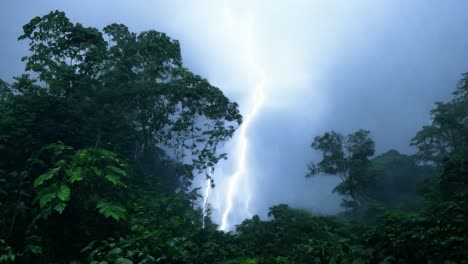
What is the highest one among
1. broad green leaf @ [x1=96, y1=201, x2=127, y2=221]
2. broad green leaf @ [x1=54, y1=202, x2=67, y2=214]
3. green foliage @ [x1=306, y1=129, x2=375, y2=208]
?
green foliage @ [x1=306, y1=129, x2=375, y2=208]

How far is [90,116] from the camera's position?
69.2 ft

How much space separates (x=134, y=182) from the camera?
20391 millimetres

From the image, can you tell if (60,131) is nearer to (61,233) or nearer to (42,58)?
(42,58)

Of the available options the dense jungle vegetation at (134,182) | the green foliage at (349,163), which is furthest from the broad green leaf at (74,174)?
the green foliage at (349,163)

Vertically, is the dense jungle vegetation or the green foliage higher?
the green foliage

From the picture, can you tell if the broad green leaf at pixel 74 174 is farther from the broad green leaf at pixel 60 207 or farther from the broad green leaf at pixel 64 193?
the broad green leaf at pixel 60 207

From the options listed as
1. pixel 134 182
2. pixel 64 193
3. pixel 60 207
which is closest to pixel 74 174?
pixel 64 193

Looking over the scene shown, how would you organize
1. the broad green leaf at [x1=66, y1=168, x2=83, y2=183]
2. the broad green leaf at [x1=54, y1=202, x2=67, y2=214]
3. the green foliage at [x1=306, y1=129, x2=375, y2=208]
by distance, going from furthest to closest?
the green foliage at [x1=306, y1=129, x2=375, y2=208] < the broad green leaf at [x1=66, y1=168, x2=83, y2=183] < the broad green leaf at [x1=54, y1=202, x2=67, y2=214]

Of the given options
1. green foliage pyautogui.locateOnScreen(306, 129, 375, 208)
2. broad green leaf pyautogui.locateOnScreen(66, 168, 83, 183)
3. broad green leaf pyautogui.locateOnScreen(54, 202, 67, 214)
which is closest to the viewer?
broad green leaf pyautogui.locateOnScreen(54, 202, 67, 214)

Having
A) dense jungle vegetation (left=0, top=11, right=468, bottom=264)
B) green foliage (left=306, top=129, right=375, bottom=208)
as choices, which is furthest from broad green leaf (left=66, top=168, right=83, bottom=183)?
green foliage (left=306, top=129, right=375, bottom=208)

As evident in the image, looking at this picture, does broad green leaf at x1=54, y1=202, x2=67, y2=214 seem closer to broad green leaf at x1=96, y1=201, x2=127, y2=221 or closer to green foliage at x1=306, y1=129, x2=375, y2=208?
broad green leaf at x1=96, y1=201, x2=127, y2=221

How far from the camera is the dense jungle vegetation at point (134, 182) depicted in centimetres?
661

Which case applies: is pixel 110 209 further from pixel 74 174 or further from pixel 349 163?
pixel 349 163

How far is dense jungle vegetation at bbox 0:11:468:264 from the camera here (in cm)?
661
